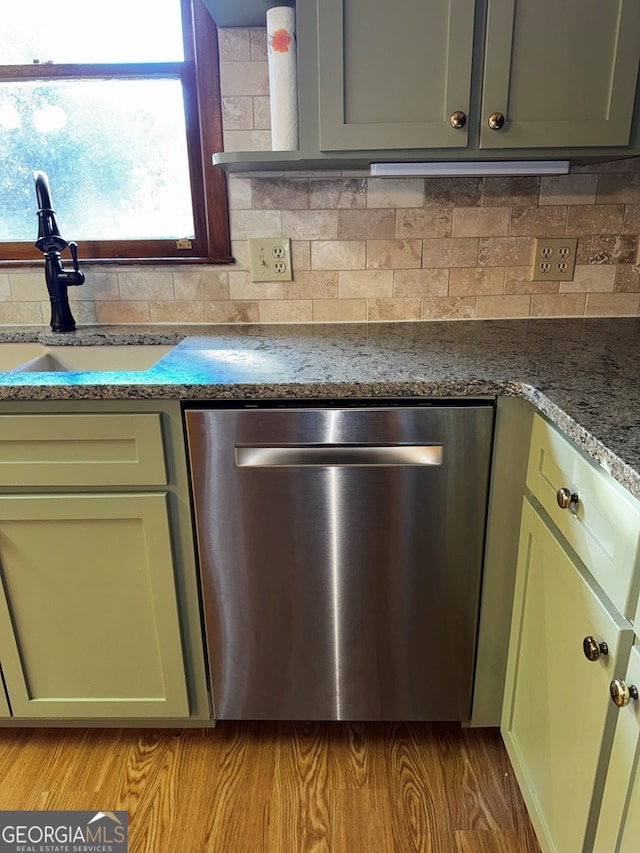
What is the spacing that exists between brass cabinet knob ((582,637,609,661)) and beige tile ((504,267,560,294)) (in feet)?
3.81

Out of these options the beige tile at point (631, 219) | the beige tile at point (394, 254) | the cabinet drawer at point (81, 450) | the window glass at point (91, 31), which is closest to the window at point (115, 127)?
the window glass at point (91, 31)

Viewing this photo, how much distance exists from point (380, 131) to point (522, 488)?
872mm

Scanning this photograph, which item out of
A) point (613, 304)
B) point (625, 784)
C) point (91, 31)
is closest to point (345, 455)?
point (625, 784)

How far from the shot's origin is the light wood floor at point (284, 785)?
1227mm

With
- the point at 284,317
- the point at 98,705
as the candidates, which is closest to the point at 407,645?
the point at 98,705

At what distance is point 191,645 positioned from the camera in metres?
1.34

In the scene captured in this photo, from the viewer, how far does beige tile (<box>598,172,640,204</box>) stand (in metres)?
1.65

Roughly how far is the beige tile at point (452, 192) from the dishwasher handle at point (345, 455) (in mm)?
873

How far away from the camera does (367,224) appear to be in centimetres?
168

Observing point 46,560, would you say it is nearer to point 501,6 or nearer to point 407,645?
point 407,645

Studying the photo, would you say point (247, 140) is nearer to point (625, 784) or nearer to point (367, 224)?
point (367, 224)

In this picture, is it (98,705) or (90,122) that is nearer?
(98,705)

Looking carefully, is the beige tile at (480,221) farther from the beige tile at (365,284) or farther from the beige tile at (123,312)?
the beige tile at (123,312)

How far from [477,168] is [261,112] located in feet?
2.10
